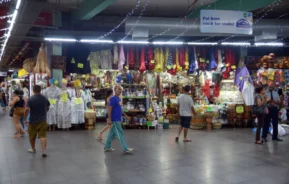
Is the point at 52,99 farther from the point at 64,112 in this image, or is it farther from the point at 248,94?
the point at 248,94

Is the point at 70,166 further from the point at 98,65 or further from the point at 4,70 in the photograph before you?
the point at 4,70

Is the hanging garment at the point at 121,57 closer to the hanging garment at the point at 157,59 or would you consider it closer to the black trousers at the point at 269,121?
the hanging garment at the point at 157,59

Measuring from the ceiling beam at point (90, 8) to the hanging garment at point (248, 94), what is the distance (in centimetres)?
606

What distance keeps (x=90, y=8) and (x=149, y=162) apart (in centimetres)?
544

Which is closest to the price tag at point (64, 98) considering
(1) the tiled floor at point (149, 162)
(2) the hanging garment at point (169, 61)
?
(1) the tiled floor at point (149, 162)

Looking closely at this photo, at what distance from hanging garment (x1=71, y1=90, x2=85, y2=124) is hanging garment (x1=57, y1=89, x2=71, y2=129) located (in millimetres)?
133

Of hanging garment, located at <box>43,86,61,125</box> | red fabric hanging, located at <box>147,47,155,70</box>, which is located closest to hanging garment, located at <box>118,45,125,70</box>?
red fabric hanging, located at <box>147,47,155,70</box>

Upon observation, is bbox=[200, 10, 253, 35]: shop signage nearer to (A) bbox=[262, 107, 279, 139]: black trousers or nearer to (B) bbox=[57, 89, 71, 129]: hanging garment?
(A) bbox=[262, 107, 279, 139]: black trousers

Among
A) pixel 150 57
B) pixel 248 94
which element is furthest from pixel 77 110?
pixel 248 94

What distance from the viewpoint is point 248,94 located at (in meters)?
10.9

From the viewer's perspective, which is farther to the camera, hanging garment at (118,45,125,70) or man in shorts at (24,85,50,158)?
hanging garment at (118,45,125,70)

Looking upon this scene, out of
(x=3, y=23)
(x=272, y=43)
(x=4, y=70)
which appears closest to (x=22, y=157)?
(x=3, y=23)

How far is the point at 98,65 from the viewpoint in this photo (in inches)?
432

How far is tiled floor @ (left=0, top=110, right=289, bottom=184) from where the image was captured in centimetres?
464
